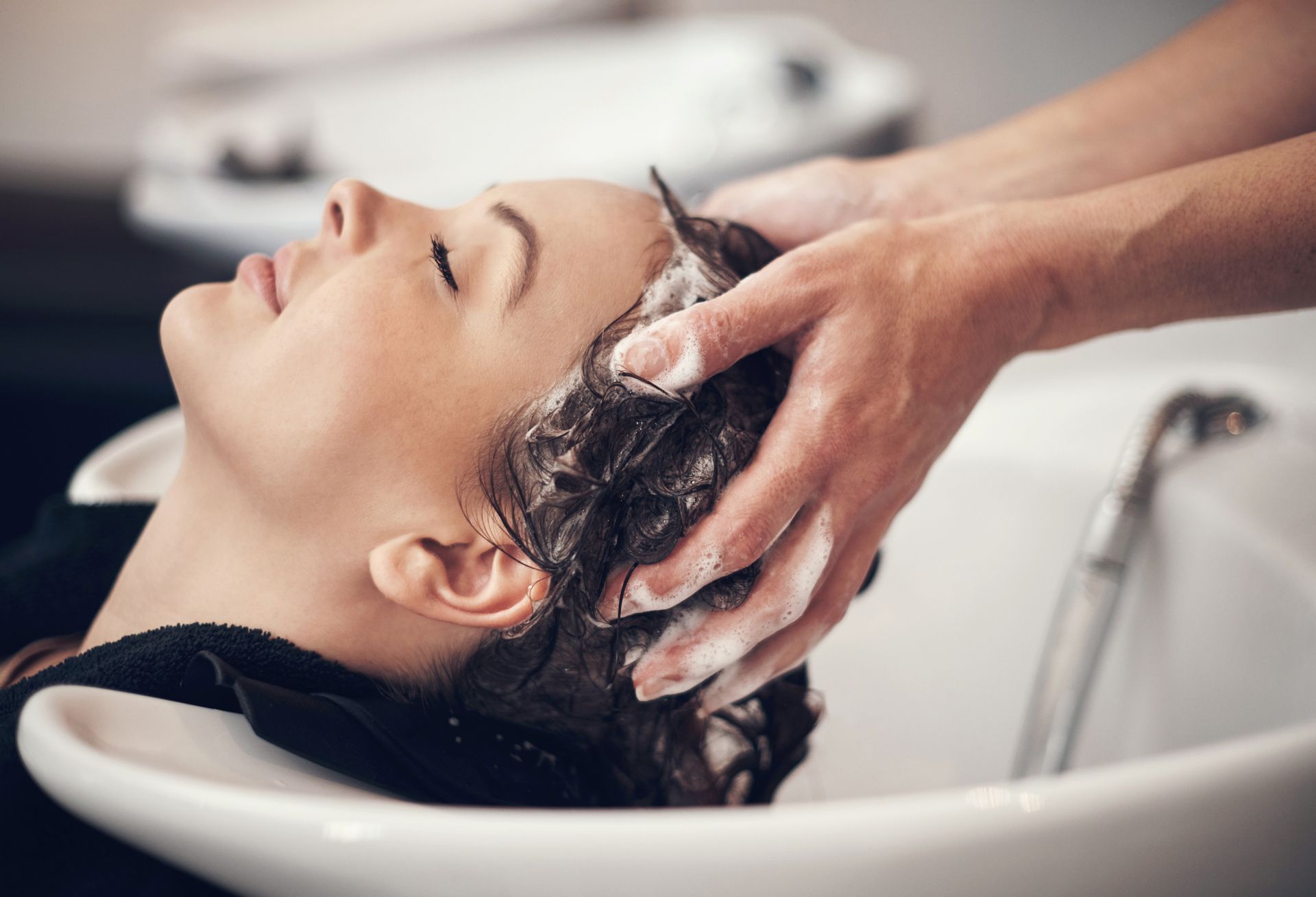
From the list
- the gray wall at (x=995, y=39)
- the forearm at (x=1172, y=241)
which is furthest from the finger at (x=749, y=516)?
the gray wall at (x=995, y=39)

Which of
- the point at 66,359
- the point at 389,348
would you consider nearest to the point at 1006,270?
the point at 389,348

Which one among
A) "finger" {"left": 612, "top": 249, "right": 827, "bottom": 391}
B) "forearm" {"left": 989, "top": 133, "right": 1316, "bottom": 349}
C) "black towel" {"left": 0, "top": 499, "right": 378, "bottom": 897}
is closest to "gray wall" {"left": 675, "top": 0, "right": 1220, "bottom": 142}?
"forearm" {"left": 989, "top": 133, "right": 1316, "bottom": 349}

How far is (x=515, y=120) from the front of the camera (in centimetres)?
209

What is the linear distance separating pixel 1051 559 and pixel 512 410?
0.68m

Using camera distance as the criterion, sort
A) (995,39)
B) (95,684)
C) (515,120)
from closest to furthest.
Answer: (95,684)
(995,39)
(515,120)

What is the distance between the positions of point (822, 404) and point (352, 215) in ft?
1.39

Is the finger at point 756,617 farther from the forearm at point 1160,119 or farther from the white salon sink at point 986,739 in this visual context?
the forearm at point 1160,119

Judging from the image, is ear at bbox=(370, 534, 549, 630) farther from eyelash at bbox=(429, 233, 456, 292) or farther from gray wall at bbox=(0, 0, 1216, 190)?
gray wall at bbox=(0, 0, 1216, 190)

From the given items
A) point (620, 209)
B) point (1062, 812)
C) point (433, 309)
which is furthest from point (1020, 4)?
point (1062, 812)

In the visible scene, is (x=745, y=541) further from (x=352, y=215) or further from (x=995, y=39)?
(x=995, y=39)

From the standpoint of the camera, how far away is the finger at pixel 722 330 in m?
0.68

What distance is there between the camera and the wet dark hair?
72cm

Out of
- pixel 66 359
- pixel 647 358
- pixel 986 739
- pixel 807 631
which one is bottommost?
pixel 986 739

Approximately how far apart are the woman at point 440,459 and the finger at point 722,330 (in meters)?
0.03
